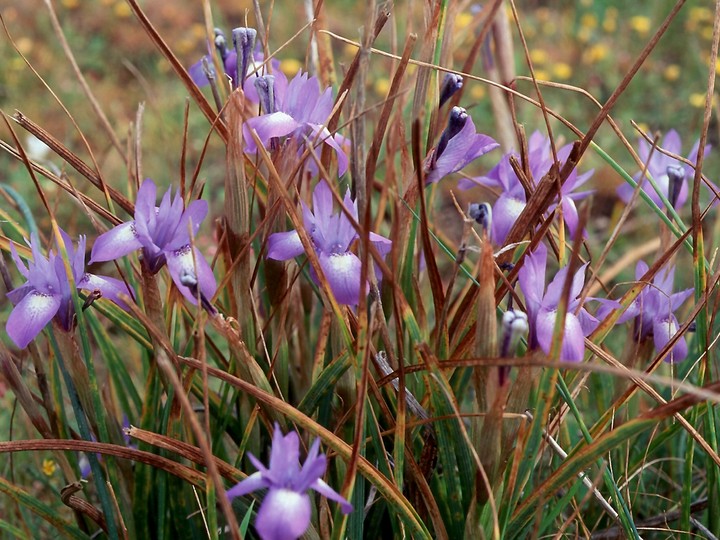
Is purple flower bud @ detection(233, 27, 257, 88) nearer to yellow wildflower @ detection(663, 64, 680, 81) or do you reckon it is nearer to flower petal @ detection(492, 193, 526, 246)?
flower petal @ detection(492, 193, 526, 246)

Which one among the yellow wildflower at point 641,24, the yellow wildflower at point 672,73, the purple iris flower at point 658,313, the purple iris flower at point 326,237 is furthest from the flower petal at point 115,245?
the yellow wildflower at point 641,24

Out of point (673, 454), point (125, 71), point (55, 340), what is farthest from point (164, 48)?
point (125, 71)

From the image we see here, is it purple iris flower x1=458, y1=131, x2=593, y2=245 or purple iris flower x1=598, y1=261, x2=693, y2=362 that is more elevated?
purple iris flower x1=458, y1=131, x2=593, y2=245

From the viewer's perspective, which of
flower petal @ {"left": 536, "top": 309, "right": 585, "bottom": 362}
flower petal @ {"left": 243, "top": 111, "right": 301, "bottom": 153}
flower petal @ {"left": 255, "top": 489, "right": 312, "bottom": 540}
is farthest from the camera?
flower petal @ {"left": 243, "top": 111, "right": 301, "bottom": 153}

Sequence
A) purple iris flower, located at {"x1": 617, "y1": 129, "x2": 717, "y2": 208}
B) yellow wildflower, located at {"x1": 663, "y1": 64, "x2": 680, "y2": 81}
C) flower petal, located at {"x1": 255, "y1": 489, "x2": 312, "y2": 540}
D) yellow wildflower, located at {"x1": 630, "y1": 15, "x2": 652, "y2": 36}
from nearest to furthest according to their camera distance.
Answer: flower petal, located at {"x1": 255, "y1": 489, "x2": 312, "y2": 540} → purple iris flower, located at {"x1": 617, "y1": 129, "x2": 717, "y2": 208} → yellow wildflower, located at {"x1": 663, "y1": 64, "x2": 680, "y2": 81} → yellow wildflower, located at {"x1": 630, "y1": 15, "x2": 652, "y2": 36}

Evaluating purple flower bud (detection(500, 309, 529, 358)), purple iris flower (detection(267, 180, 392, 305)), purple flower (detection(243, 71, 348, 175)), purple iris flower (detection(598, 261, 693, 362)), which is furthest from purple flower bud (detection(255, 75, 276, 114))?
purple iris flower (detection(598, 261, 693, 362))

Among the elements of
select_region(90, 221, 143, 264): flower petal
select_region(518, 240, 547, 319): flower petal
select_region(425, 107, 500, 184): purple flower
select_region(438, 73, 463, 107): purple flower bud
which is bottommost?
A: select_region(518, 240, 547, 319): flower petal

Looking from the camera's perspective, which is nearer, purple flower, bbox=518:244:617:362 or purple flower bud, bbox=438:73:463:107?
purple flower, bbox=518:244:617:362
